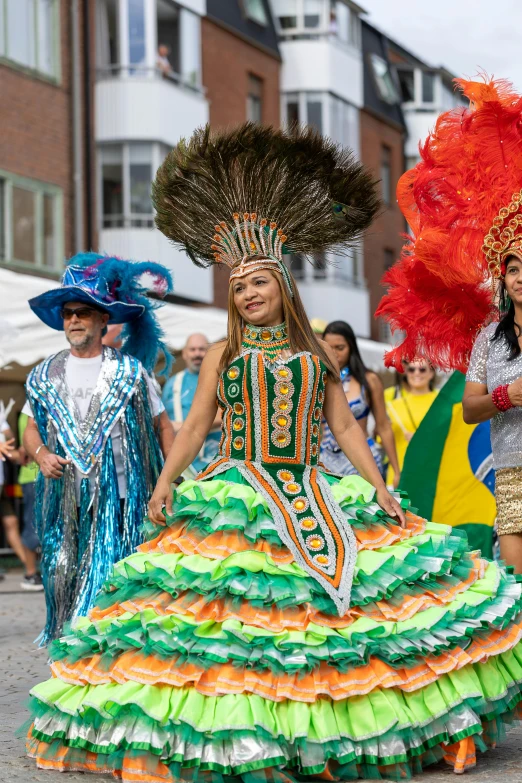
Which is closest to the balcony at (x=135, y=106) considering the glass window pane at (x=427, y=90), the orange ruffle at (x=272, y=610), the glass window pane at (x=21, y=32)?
the glass window pane at (x=21, y=32)

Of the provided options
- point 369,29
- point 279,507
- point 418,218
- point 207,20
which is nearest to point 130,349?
point 418,218

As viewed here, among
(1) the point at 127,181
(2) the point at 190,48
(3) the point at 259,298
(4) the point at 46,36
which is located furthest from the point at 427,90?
(3) the point at 259,298

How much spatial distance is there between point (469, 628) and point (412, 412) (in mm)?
5876

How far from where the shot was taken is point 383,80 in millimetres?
37062

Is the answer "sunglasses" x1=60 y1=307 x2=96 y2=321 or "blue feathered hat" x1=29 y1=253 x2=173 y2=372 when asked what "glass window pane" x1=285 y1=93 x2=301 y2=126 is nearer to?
"blue feathered hat" x1=29 y1=253 x2=173 y2=372

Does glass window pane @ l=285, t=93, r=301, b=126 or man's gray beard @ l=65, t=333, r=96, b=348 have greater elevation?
glass window pane @ l=285, t=93, r=301, b=126

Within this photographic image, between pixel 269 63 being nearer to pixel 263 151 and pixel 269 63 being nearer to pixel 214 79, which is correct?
pixel 214 79

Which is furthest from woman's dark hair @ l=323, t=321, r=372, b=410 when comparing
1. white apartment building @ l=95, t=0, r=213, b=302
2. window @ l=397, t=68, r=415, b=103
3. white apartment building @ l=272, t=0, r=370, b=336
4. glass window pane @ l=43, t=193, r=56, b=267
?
window @ l=397, t=68, r=415, b=103

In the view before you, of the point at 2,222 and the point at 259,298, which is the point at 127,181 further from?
the point at 259,298

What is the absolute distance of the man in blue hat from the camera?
21.1ft

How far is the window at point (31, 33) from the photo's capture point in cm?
2102

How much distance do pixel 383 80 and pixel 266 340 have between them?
33.0 meters

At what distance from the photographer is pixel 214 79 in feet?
88.1

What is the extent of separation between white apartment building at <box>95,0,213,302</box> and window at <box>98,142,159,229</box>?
18 millimetres
